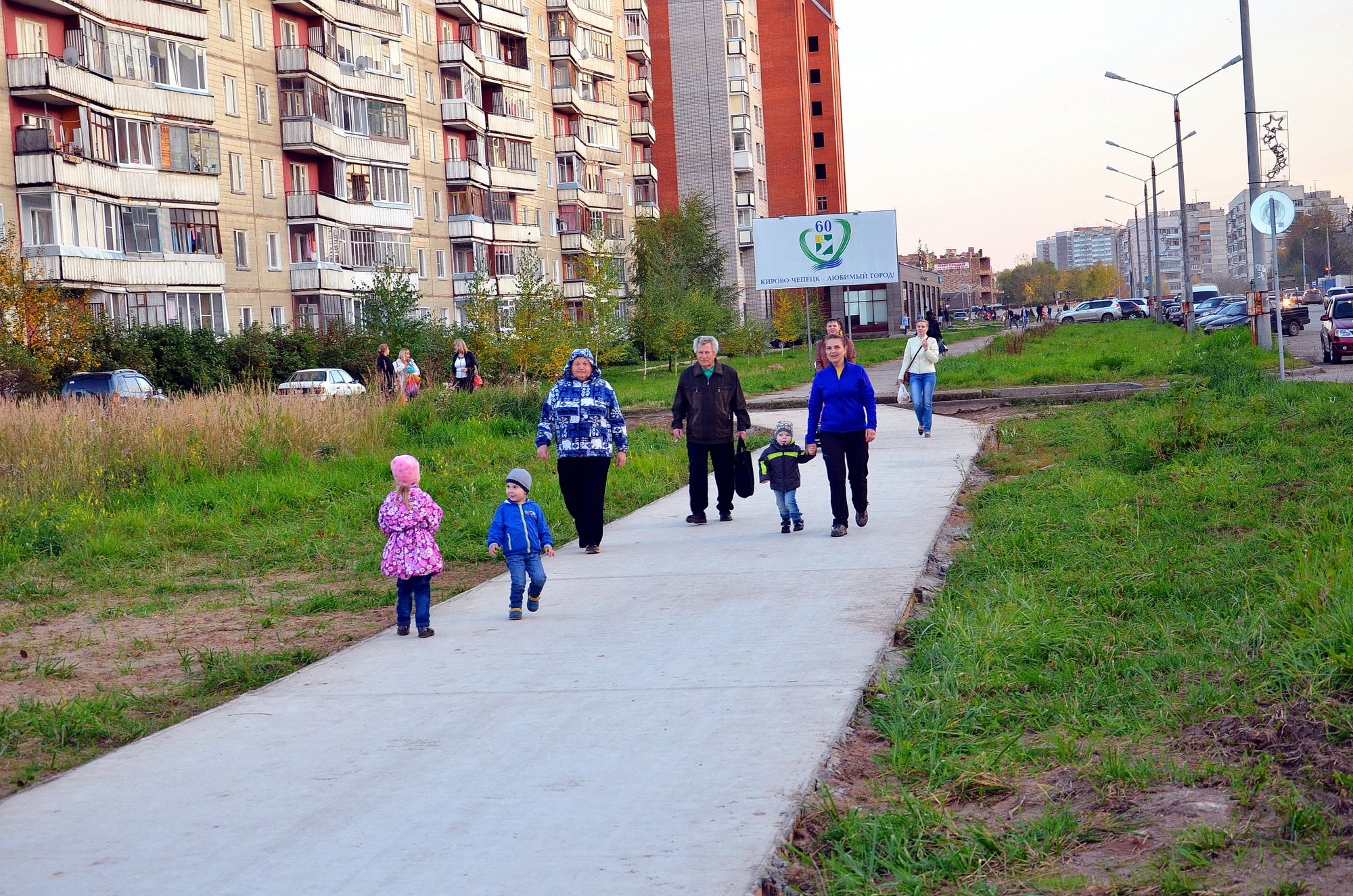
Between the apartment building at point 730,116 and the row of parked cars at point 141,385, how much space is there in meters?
49.8

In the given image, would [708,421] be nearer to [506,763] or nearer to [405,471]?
[405,471]

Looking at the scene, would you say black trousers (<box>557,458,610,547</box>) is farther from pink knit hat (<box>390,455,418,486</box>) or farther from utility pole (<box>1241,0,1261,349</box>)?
utility pole (<box>1241,0,1261,349</box>)

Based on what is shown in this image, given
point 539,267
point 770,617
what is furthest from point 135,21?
point 770,617

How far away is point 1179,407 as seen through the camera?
14.9 m

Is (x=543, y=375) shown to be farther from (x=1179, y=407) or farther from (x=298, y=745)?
(x=298, y=745)

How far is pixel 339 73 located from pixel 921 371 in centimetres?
4404

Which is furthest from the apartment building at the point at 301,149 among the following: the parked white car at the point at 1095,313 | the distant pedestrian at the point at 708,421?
the parked white car at the point at 1095,313

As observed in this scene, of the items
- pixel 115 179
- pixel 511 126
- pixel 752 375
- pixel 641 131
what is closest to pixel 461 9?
pixel 511 126

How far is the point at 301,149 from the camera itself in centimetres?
5391

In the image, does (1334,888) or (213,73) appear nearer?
(1334,888)

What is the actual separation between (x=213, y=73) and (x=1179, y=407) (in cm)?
4362

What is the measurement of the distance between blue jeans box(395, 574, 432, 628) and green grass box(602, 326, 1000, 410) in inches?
481

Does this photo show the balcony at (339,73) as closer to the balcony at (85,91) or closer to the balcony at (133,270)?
the balcony at (85,91)

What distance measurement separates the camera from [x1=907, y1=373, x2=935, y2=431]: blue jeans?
19078mm
